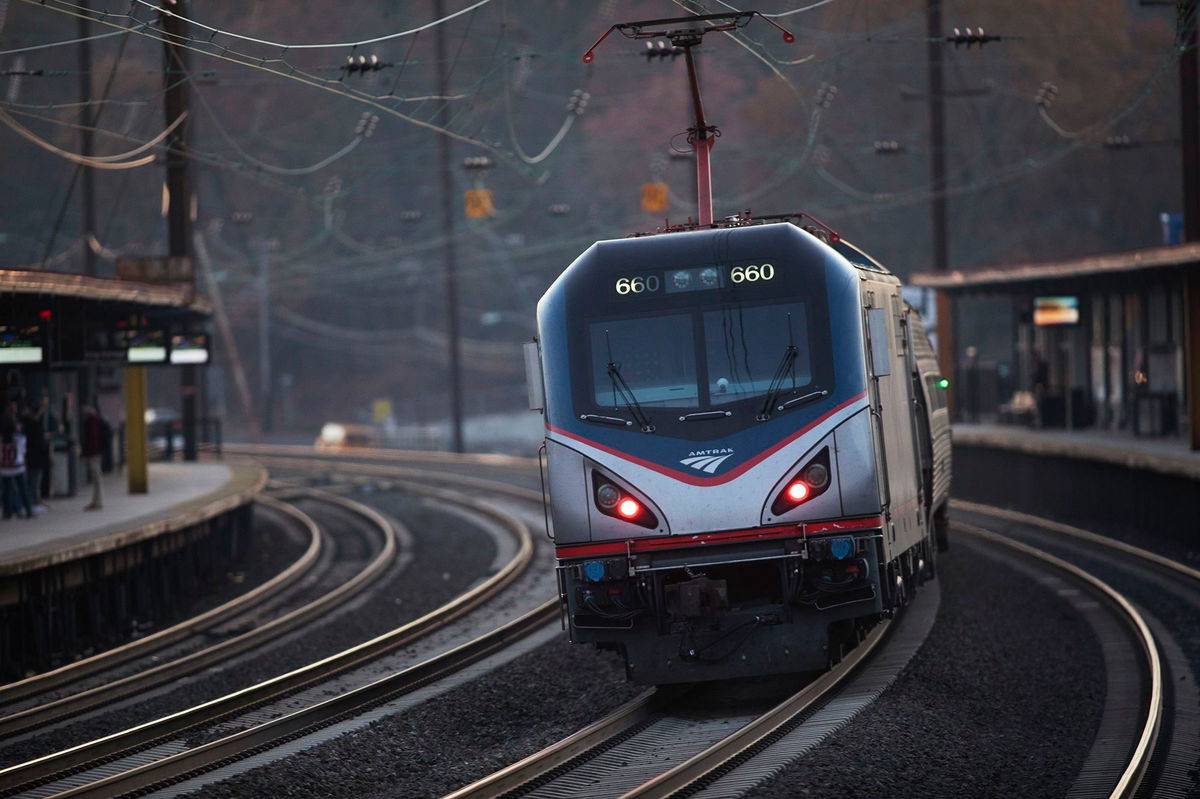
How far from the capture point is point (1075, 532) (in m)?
23.9

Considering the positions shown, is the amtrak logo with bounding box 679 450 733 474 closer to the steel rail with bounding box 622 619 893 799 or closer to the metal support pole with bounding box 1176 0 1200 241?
the steel rail with bounding box 622 619 893 799

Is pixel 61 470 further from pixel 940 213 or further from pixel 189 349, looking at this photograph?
pixel 940 213

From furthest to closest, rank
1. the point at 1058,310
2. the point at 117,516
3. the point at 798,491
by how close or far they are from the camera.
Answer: the point at 1058,310, the point at 117,516, the point at 798,491

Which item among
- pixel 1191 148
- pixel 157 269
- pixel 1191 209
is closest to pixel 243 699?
pixel 157 269

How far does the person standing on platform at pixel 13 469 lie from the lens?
65.9 feet

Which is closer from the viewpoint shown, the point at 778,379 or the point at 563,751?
the point at 563,751

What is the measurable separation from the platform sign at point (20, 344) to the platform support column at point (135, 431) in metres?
5.68

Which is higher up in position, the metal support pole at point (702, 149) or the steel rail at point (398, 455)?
the metal support pole at point (702, 149)

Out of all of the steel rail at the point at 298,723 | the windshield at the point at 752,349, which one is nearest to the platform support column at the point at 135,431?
the steel rail at the point at 298,723

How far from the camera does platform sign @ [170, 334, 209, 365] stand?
24.6m

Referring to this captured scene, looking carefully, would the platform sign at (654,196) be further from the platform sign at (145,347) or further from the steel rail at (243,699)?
the steel rail at (243,699)

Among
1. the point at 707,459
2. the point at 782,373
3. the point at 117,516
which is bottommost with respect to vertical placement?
the point at 117,516

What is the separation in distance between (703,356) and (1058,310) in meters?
21.5

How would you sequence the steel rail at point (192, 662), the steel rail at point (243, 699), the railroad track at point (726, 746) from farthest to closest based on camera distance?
the steel rail at point (192, 662), the steel rail at point (243, 699), the railroad track at point (726, 746)
